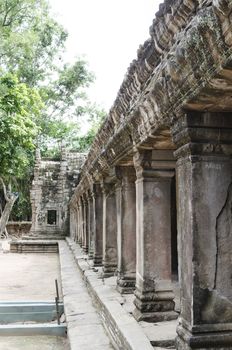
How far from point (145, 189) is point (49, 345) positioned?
251 centimetres

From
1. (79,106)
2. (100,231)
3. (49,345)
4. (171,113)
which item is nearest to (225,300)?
(171,113)

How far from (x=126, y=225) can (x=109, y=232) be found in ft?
6.11

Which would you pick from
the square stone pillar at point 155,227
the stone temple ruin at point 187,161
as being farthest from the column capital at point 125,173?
the square stone pillar at point 155,227

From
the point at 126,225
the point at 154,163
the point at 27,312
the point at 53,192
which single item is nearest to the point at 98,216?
the point at 27,312

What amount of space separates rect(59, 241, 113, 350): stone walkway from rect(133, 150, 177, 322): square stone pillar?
0.64 m

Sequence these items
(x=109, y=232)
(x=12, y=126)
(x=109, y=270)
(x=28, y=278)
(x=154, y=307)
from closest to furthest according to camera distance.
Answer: (x=154, y=307)
(x=109, y=270)
(x=109, y=232)
(x=12, y=126)
(x=28, y=278)

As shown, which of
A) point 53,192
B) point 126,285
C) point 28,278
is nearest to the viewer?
point 126,285

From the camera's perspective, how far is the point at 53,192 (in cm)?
2628

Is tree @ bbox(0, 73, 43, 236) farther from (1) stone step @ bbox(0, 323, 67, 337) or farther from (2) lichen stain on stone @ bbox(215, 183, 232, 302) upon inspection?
(2) lichen stain on stone @ bbox(215, 183, 232, 302)

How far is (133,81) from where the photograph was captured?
15.0 feet

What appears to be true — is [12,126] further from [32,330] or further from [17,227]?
[17,227]

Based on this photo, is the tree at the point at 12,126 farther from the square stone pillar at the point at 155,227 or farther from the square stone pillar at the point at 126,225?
→ the square stone pillar at the point at 155,227

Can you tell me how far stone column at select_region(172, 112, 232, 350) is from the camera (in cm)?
316

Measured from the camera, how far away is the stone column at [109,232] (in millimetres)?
7750
